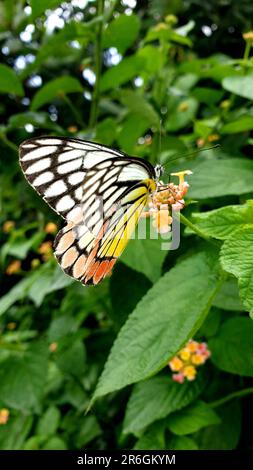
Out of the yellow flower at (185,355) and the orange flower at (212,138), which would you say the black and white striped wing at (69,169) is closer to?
the yellow flower at (185,355)

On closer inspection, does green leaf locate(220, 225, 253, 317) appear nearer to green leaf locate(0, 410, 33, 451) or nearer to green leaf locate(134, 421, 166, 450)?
green leaf locate(134, 421, 166, 450)

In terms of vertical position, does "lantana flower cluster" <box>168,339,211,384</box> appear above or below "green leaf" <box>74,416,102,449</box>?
above

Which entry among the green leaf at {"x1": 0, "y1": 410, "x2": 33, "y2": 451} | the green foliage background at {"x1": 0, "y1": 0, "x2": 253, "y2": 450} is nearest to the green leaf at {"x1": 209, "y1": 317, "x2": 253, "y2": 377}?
the green foliage background at {"x1": 0, "y1": 0, "x2": 253, "y2": 450}

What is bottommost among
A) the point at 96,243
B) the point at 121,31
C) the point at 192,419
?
the point at 192,419

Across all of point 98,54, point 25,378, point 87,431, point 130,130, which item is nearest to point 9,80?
point 98,54

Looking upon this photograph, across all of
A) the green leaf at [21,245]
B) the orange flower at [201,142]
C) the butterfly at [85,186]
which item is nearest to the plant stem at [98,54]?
the orange flower at [201,142]

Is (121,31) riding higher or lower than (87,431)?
higher

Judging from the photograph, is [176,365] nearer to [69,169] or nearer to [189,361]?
[189,361]
